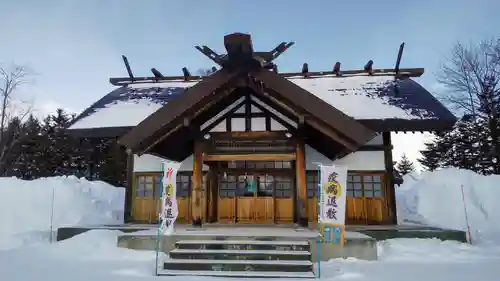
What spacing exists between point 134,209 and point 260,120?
18.3 feet

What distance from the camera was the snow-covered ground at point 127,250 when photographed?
6078 millimetres

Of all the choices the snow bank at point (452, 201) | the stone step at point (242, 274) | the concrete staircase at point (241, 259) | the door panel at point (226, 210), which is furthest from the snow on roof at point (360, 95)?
the stone step at point (242, 274)

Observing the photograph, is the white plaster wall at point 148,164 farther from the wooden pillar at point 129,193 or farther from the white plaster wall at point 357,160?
the white plaster wall at point 357,160

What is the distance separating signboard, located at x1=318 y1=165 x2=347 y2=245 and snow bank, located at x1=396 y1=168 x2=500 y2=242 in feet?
24.2

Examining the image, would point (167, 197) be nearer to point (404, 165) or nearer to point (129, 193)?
point (129, 193)

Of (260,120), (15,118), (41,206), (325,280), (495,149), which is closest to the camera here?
(325,280)

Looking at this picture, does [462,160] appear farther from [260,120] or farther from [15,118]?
[15,118]

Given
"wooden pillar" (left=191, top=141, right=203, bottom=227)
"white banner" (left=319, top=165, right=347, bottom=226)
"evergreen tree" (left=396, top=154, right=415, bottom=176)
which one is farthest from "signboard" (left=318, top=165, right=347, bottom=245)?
"evergreen tree" (left=396, top=154, right=415, bottom=176)

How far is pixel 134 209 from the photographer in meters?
11.8

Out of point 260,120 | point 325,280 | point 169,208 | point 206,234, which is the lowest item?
point 325,280

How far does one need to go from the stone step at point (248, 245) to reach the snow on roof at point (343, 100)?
515 cm

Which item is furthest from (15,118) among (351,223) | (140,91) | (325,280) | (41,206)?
(325,280)

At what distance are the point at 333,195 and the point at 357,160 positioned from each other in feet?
16.7

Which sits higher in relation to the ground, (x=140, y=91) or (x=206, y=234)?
(x=140, y=91)
